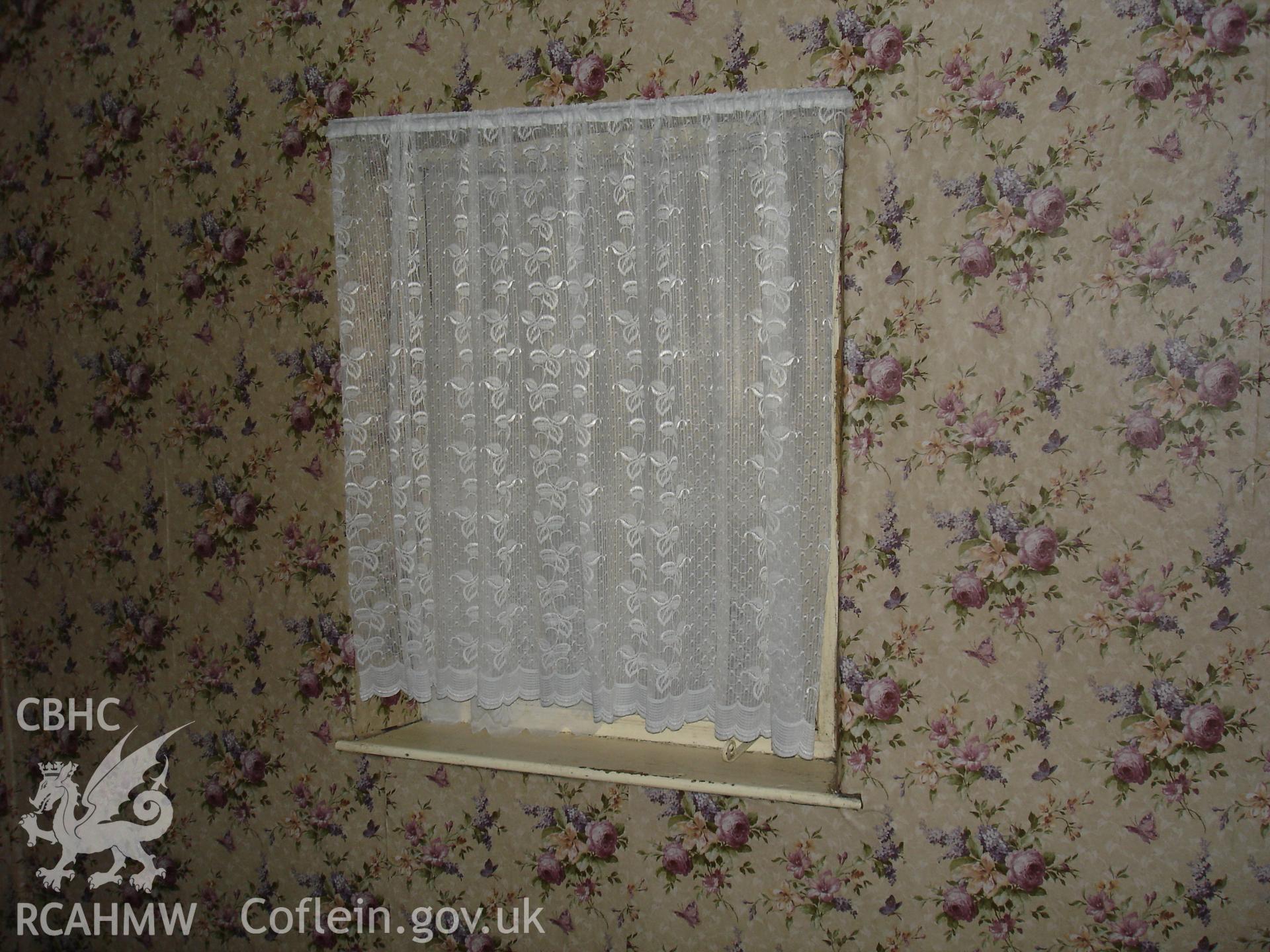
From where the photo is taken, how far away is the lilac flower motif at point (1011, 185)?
1.27m

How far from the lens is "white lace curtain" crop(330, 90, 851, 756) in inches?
52.7

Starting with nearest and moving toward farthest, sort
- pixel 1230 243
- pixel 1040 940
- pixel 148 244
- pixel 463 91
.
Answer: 1. pixel 1230 243
2. pixel 1040 940
3. pixel 463 91
4. pixel 148 244

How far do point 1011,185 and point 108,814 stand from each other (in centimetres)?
248

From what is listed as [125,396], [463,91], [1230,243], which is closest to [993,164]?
[1230,243]

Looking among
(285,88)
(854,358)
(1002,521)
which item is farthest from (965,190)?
(285,88)

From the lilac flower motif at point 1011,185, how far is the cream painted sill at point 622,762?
3.76 ft

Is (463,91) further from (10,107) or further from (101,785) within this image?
(101,785)

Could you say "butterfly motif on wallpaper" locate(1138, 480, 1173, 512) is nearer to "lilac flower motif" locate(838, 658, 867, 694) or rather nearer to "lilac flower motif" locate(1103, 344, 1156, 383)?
"lilac flower motif" locate(1103, 344, 1156, 383)

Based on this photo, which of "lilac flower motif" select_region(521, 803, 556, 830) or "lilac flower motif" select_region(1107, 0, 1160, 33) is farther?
"lilac flower motif" select_region(521, 803, 556, 830)

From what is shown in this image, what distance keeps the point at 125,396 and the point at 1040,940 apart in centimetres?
228

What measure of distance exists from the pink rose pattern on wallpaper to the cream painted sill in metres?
0.05

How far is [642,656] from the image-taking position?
1.43 metres

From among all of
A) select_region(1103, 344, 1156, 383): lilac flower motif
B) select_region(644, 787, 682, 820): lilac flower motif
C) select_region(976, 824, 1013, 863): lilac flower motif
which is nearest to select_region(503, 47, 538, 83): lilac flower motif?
select_region(1103, 344, 1156, 383): lilac flower motif

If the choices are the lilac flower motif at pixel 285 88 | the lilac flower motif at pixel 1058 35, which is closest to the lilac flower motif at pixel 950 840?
the lilac flower motif at pixel 1058 35
